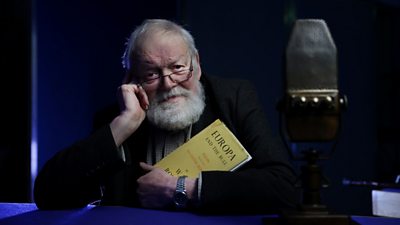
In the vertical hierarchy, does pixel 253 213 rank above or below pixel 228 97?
below

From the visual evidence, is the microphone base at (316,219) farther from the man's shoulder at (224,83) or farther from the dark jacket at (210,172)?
the man's shoulder at (224,83)

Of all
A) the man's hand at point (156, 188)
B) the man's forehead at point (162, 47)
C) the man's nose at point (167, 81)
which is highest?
the man's forehead at point (162, 47)

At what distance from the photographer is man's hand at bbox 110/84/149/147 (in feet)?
6.25

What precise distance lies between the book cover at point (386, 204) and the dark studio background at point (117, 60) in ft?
6.38

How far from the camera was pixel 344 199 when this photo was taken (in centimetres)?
485

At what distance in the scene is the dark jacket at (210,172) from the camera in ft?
5.55

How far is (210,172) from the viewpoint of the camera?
67.3 inches

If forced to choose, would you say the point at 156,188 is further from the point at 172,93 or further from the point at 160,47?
the point at 160,47

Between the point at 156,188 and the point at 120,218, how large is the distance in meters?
0.31

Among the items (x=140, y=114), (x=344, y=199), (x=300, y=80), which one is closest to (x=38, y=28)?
(x=140, y=114)

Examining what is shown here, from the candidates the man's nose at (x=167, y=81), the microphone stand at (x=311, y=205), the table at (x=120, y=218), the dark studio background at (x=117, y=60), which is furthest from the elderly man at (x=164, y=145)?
the dark studio background at (x=117, y=60)

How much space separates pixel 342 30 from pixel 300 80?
3.78 m

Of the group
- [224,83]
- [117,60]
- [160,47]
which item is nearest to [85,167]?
[160,47]

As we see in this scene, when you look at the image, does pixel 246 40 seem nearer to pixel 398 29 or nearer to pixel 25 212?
pixel 398 29
